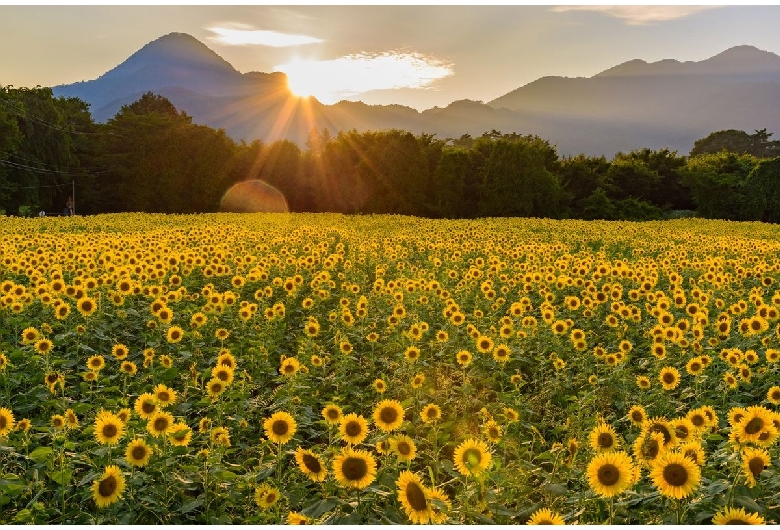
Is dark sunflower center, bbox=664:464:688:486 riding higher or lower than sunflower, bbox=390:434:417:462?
higher

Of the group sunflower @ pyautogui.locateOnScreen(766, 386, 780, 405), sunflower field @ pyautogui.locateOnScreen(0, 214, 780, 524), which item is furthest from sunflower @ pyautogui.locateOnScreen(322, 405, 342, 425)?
sunflower @ pyautogui.locateOnScreen(766, 386, 780, 405)

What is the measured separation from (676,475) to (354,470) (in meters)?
1.47

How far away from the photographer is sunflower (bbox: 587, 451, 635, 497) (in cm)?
280

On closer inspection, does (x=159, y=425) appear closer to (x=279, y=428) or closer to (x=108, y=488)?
(x=108, y=488)

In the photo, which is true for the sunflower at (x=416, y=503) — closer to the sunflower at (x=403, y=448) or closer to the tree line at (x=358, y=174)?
the sunflower at (x=403, y=448)

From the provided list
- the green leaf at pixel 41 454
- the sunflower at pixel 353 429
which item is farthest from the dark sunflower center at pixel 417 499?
the green leaf at pixel 41 454

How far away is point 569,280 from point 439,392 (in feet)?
15.5

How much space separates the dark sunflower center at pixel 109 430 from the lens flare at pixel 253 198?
4770 cm

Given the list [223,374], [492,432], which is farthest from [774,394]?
[223,374]

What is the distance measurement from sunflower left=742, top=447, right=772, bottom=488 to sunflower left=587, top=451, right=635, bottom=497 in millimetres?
537

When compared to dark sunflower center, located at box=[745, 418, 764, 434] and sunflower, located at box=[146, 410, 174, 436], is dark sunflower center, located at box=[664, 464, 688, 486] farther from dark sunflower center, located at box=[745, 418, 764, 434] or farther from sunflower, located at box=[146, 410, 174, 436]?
sunflower, located at box=[146, 410, 174, 436]

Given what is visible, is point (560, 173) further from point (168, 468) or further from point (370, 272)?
point (168, 468)

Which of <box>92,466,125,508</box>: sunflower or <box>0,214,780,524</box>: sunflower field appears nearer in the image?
<box>0,214,780,524</box>: sunflower field

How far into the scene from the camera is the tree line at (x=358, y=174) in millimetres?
44250
